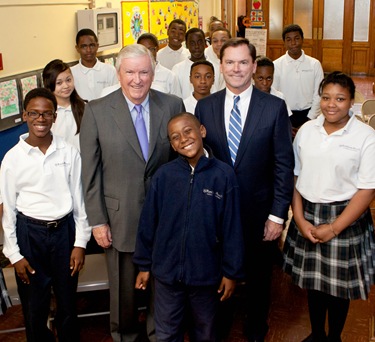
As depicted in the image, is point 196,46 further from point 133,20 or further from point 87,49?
point 133,20

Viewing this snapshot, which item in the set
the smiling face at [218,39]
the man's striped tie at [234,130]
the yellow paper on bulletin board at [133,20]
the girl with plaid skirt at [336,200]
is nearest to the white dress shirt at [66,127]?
the man's striped tie at [234,130]

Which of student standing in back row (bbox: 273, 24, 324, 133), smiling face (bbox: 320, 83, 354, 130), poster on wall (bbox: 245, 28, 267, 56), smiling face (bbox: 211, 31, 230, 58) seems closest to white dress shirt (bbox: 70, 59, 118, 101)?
smiling face (bbox: 211, 31, 230, 58)

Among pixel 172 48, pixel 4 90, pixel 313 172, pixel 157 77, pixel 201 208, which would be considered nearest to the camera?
pixel 201 208

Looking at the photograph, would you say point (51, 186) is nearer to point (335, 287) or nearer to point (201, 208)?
point (201, 208)

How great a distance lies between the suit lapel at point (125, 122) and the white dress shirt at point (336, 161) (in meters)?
0.89

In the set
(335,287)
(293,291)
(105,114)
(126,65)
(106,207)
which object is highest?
(126,65)

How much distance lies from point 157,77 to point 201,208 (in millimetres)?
2777

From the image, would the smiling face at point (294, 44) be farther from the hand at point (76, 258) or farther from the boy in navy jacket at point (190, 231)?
the hand at point (76, 258)

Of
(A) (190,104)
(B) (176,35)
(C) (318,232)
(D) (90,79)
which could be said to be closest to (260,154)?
(C) (318,232)

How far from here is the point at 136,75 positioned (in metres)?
2.70

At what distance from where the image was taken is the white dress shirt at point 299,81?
5559 mm

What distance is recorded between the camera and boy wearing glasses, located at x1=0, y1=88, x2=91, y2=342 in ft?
8.97

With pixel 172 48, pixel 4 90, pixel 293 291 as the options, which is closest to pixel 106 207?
pixel 293 291

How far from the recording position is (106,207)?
2840 millimetres
